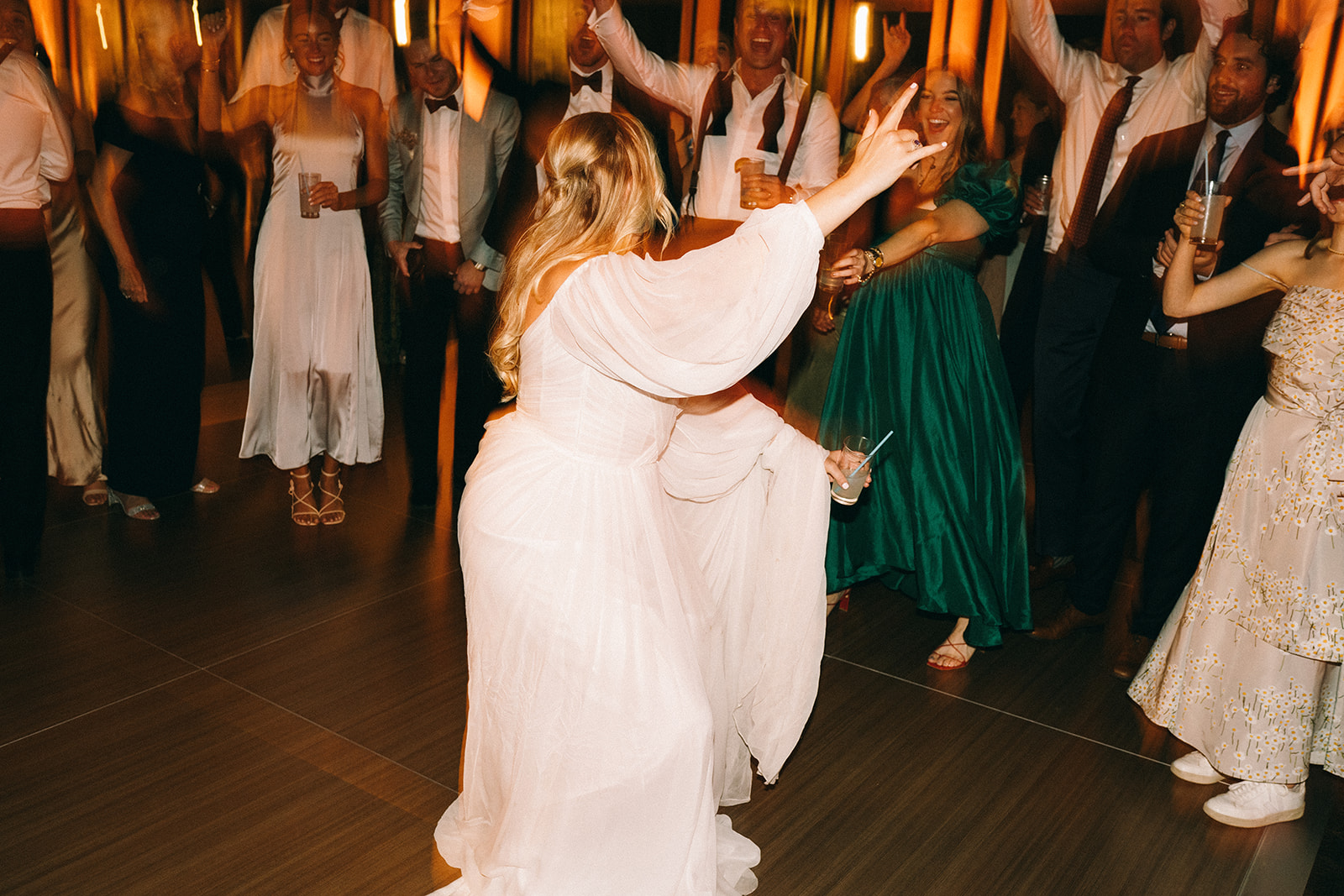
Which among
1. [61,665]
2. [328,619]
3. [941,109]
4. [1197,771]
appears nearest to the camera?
[1197,771]

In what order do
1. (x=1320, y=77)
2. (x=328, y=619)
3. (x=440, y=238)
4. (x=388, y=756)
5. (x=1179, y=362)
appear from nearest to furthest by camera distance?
(x=388, y=756) < (x=1179, y=362) < (x=328, y=619) < (x=1320, y=77) < (x=440, y=238)

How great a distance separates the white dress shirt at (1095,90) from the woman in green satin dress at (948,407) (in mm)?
757

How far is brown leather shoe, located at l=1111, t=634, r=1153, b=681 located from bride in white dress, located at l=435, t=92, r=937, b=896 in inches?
70.4

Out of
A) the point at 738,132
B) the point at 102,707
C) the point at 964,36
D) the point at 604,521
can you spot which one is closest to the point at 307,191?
the point at 738,132

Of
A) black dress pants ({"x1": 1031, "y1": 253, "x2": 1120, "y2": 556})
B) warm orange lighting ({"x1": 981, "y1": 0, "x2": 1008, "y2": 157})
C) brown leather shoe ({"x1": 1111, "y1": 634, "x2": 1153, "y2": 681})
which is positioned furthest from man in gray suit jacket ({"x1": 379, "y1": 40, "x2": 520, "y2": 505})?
brown leather shoe ({"x1": 1111, "y1": 634, "x2": 1153, "y2": 681})

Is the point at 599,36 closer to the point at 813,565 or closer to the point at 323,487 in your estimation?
the point at 323,487

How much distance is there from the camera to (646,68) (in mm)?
4289

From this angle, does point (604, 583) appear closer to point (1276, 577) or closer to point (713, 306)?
point (713, 306)

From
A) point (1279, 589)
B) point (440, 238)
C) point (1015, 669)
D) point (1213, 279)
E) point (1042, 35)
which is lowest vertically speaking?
point (1015, 669)

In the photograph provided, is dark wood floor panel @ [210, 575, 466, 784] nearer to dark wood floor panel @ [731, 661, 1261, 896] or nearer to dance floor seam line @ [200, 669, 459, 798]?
dance floor seam line @ [200, 669, 459, 798]

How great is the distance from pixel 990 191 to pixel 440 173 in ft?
6.95

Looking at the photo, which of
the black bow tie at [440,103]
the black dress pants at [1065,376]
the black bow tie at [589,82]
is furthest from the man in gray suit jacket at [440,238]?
the black dress pants at [1065,376]

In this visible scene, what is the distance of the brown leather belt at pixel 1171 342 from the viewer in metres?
3.20

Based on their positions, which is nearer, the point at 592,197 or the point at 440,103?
the point at 592,197
